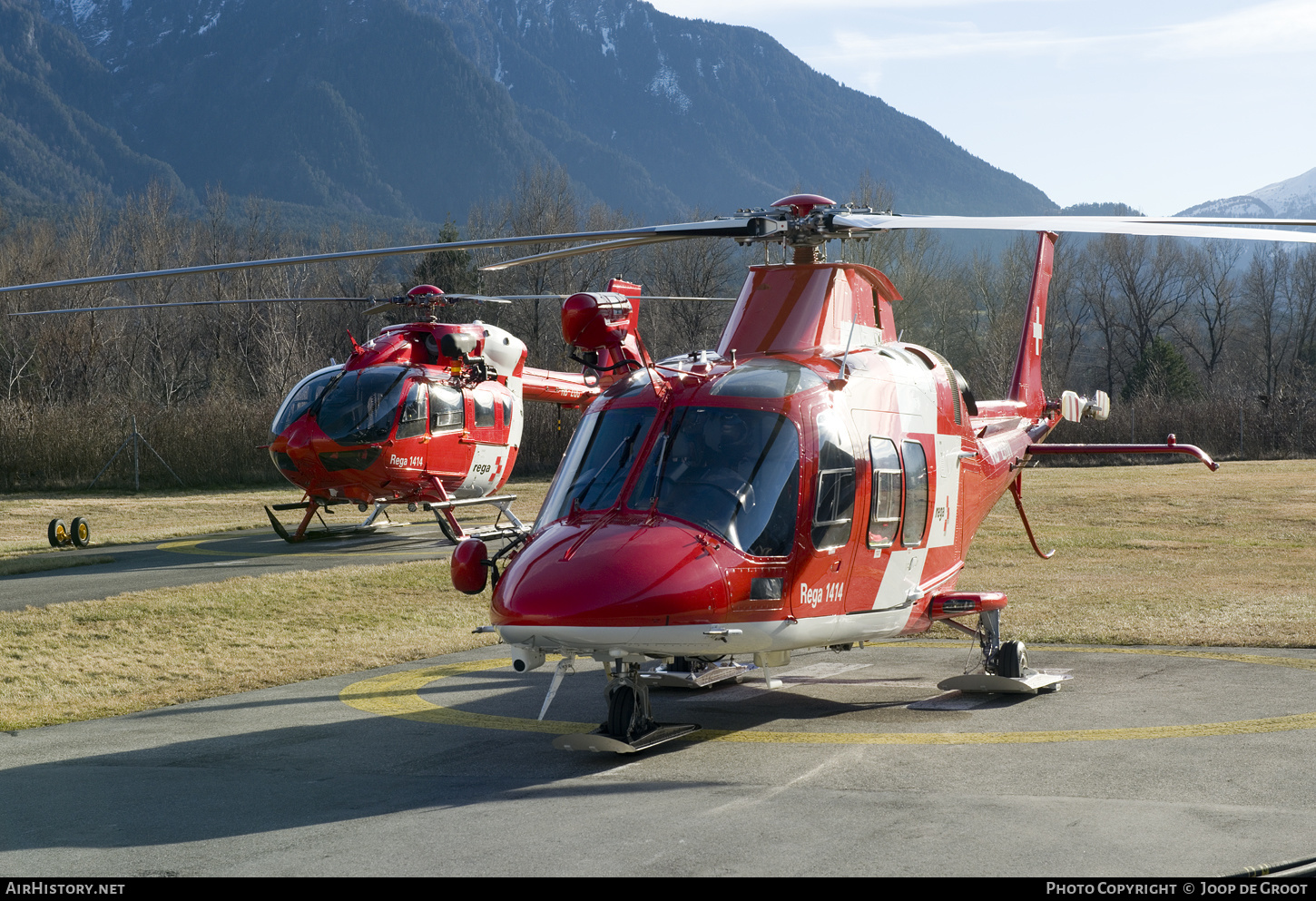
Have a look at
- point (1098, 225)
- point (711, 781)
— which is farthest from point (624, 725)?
point (1098, 225)

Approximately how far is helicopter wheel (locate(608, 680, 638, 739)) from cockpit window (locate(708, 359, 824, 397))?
6.50 ft

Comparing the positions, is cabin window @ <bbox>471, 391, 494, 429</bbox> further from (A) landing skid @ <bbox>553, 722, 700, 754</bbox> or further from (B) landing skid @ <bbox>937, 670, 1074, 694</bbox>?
(A) landing skid @ <bbox>553, 722, 700, 754</bbox>

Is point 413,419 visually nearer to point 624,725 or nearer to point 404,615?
point 404,615

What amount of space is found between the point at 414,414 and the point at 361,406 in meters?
0.90

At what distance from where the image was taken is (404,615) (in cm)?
1402

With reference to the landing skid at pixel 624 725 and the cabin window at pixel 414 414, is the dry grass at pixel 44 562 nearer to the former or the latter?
the cabin window at pixel 414 414

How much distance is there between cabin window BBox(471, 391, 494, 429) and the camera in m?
20.9

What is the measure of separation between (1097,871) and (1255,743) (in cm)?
297

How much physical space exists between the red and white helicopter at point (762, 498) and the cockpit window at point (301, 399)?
37.0 ft

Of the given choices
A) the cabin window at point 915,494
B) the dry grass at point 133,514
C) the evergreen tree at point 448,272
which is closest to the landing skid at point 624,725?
the cabin window at point 915,494

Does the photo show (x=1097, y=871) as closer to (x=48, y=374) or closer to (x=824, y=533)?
(x=824, y=533)

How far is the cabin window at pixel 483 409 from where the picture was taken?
2091 centimetres

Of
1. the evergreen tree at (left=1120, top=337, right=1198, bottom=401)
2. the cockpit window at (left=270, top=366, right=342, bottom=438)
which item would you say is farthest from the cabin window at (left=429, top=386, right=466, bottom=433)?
the evergreen tree at (left=1120, top=337, right=1198, bottom=401)
